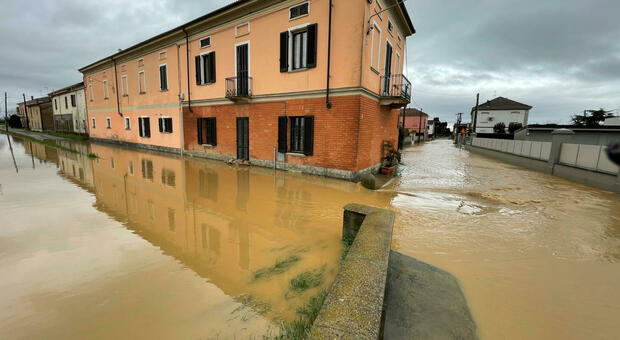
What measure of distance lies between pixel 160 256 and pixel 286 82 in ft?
26.5

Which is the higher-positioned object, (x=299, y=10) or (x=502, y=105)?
(x=502, y=105)

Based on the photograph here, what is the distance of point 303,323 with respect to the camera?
228cm

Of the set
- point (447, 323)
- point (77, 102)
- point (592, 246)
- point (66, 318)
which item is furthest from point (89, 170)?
point (77, 102)

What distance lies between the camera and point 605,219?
5.26 metres

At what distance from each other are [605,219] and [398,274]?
560 cm

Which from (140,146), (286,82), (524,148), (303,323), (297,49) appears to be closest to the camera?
(303,323)

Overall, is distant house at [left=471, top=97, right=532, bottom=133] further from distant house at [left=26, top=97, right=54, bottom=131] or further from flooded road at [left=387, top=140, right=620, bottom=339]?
distant house at [left=26, top=97, right=54, bottom=131]

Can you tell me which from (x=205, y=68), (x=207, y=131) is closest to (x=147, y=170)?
(x=207, y=131)

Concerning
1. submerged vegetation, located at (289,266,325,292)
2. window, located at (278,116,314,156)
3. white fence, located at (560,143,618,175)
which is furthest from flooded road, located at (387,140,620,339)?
window, located at (278,116,314,156)

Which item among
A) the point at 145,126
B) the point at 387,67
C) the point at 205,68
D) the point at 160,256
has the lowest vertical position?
the point at 160,256

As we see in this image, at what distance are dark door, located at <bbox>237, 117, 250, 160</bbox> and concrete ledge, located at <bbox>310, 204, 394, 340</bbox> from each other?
9555 mm

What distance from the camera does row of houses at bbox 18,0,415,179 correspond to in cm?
862

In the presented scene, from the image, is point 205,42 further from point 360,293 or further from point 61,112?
point 61,112

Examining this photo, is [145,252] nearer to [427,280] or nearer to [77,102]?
[427,280]
